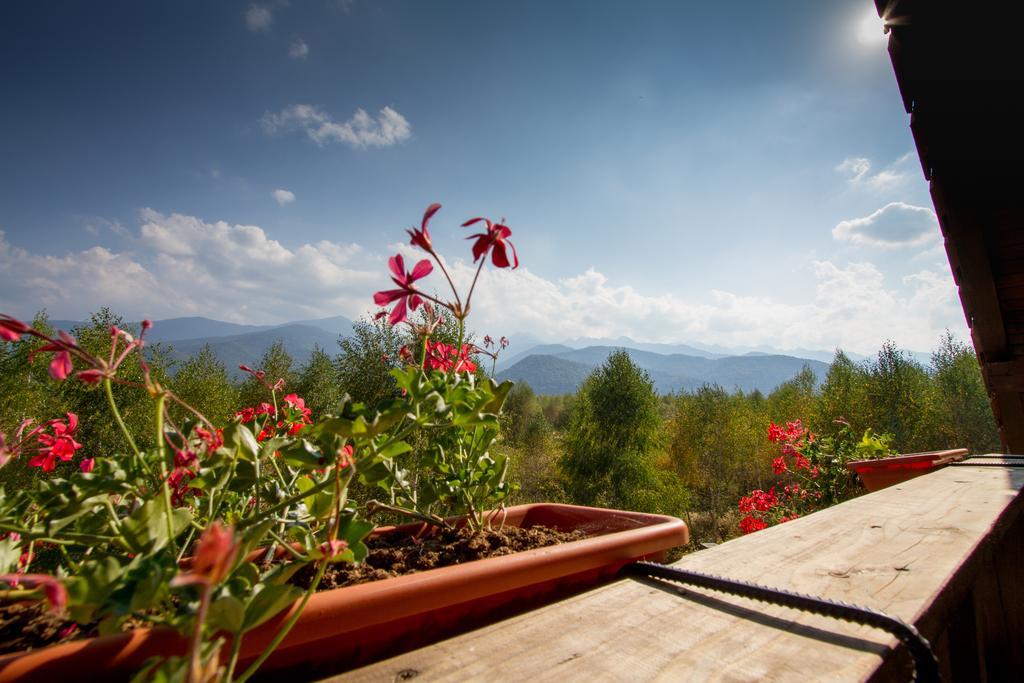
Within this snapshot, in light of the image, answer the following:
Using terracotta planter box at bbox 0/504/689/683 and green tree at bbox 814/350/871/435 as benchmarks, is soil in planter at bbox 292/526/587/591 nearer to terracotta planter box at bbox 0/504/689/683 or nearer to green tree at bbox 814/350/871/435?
terracotta planter box at bbox 0/504/689/683

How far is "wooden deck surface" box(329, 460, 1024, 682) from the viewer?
51 centimetres

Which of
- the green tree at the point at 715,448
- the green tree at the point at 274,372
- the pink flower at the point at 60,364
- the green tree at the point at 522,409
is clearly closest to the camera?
the pink flower at the point at 60,364

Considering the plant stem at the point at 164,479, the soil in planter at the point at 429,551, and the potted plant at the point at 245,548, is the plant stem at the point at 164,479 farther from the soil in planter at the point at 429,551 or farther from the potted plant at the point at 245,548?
the soil in planter at the point at 429,551

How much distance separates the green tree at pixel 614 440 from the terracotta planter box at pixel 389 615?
19.5 m

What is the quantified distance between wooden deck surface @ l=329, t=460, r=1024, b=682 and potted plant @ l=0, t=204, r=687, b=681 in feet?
0.20

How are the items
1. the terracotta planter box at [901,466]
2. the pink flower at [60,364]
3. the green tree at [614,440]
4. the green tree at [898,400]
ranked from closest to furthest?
the pink flower at [60,364] < the terracotta planter box at [901,466] < the green tree at [614,440] < the green tree at [898,400]

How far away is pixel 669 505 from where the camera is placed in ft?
64.1

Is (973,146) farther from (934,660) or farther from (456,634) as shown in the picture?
(456,634)

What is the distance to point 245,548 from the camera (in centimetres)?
39

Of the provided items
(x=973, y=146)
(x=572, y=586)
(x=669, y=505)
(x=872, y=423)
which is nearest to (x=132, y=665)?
(x=572, y=586)

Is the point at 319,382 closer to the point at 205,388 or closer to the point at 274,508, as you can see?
the point at 205,388

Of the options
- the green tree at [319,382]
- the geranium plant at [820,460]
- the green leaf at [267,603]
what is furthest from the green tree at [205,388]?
the green leaf at [267,603]

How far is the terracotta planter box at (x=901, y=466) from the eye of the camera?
2238 mm

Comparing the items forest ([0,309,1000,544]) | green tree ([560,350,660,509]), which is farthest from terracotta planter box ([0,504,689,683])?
green tree ([560,350,660,509])
